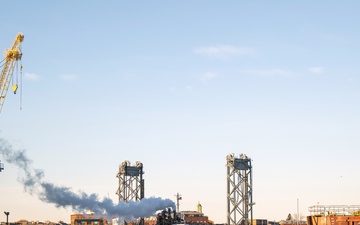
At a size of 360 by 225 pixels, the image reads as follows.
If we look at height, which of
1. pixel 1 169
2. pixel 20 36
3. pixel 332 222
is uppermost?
pixel 20 36

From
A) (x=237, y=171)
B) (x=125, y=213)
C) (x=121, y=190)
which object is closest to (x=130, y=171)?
(x=121, y=190)

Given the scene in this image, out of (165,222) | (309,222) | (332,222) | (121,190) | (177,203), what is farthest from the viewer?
(121,190)

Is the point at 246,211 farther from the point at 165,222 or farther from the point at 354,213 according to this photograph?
the point at 354,213

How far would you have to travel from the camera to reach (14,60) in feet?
430

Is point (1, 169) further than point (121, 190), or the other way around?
point (121, 190)

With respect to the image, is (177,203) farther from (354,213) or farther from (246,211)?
(354,213)

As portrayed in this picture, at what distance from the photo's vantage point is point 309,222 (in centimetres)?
9456

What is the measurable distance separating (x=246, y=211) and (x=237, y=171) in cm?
998

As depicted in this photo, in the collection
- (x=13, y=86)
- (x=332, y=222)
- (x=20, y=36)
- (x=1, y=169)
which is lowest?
(x=332, y=222)

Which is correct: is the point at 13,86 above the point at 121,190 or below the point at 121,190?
above

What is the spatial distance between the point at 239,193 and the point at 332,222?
67350mm

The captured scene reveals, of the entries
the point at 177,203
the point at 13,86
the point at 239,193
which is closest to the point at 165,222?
the point at 177,203

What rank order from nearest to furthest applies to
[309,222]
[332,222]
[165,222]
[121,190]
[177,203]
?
[332,222], [309,222], [165,222], [177,203], [121,190]

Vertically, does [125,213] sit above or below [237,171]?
below
